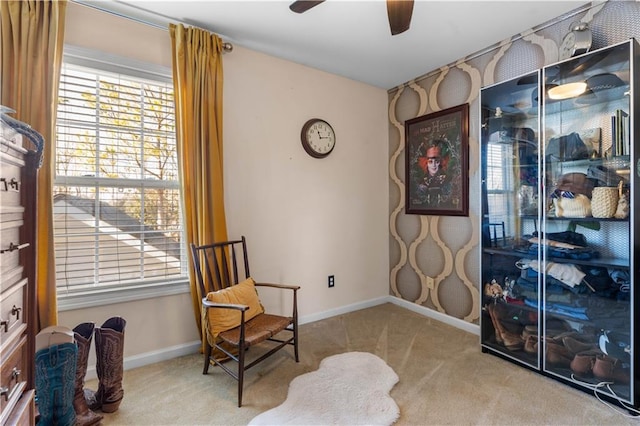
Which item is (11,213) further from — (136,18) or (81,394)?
(136,18)

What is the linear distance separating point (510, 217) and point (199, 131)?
249 centimetres

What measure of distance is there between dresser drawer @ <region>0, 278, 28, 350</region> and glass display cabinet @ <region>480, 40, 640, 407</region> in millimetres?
2788

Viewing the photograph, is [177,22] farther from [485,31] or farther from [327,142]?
[485,31]

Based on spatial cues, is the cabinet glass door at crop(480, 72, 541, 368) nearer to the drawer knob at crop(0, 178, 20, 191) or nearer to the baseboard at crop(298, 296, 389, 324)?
the baseboard at crop(298, 296, 389, 324)

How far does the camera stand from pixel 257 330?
6.77ft

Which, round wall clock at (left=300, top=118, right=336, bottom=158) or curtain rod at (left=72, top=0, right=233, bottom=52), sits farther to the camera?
round wall clock at (left=300, top=118, right=336, bottom=158)

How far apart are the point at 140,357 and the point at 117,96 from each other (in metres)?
1.89

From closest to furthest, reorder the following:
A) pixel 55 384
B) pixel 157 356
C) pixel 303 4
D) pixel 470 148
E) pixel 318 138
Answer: pixel 55 384
pixel 303 4
pixel 157 356
pixel 470 148
pixel 318 138

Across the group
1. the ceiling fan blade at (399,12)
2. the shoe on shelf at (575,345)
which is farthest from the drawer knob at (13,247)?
the shoe on shelf at (575,345)

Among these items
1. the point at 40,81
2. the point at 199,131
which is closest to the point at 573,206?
the point at 199,131

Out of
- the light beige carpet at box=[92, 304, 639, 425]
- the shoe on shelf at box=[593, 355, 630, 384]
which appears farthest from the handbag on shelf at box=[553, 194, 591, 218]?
the light beige carpet at box=[92, 304, 639, 425]

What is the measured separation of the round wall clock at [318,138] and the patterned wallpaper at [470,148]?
0.89m

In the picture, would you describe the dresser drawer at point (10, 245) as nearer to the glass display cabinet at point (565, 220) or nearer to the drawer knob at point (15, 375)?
the drawer knob at point (15, 375)

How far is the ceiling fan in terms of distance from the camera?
1.48 metres
